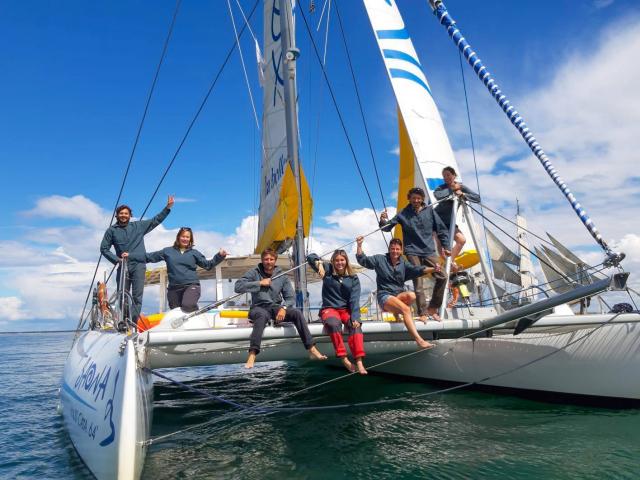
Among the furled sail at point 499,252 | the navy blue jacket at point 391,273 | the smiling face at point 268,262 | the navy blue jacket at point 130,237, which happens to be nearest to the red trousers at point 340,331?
the navy blue jacket at point 391,273

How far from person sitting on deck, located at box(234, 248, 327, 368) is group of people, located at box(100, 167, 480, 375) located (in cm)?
1

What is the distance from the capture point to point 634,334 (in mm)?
5594

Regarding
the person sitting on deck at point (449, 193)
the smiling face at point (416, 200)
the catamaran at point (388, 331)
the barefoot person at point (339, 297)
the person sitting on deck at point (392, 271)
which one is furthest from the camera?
the smiling face at point (416, 200)

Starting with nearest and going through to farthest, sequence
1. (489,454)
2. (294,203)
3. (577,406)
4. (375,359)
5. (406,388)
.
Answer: (489,454) → (577,406) → (294,203) → (406,388) → (375,359)

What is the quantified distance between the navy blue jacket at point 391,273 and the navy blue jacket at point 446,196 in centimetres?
105

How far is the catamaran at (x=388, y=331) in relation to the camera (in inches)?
160

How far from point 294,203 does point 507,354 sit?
384 cm

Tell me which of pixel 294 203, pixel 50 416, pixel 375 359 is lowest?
pixel 50 416

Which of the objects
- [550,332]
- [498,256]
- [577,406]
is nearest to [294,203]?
[550,332]

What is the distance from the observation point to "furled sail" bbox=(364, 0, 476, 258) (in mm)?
8219

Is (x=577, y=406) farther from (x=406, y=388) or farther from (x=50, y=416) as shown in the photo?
(x=50, y=416)

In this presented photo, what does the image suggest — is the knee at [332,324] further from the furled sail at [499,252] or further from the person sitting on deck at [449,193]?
the furled sail at [499,252]

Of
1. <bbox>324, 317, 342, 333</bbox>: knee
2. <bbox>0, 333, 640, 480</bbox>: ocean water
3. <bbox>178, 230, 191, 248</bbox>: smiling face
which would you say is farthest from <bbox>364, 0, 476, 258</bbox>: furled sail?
<bbox>178, 230, 191, 248</bbox>: smiling face

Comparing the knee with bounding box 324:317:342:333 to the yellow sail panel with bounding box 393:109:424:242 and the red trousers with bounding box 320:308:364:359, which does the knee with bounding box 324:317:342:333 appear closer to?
the red trousers with bounding box 320:308:364:359
